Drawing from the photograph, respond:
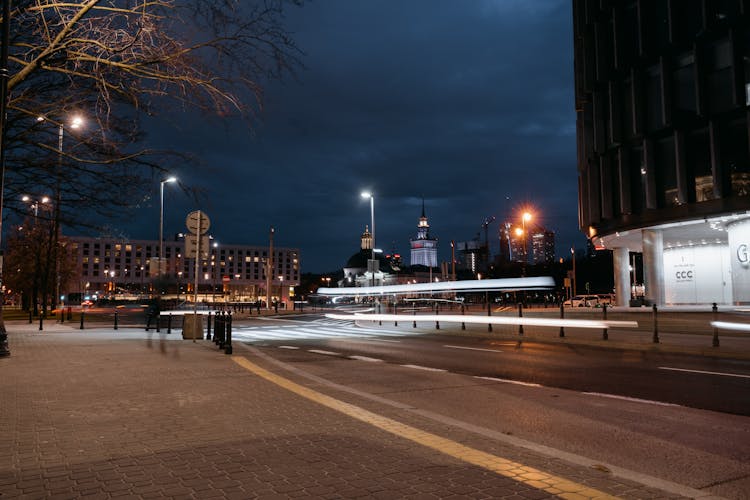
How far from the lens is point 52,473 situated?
15.4ft

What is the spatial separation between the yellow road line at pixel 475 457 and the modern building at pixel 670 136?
32.7 metres

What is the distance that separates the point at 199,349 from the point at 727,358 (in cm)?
1413

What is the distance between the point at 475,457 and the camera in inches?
202

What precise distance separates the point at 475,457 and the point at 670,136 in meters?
36.9

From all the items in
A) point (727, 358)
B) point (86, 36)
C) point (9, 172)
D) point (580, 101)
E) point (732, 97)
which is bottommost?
point (727, 358)

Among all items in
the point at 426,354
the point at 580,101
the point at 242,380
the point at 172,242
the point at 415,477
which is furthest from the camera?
the point at 172,242

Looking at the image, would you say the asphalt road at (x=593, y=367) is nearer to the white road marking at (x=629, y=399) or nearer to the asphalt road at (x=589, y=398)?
the asphalt road at (x=589, y=398)

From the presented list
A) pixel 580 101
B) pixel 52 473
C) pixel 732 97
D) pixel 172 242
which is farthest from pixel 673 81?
pixel 172 242

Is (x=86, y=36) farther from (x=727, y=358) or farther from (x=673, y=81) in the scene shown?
(x=673, y=81)

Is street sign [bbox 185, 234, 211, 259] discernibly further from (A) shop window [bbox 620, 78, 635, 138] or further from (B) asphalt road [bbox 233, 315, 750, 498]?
(A) shop window [bbox 620, 78, 635, 138]

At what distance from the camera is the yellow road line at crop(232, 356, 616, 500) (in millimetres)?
4281

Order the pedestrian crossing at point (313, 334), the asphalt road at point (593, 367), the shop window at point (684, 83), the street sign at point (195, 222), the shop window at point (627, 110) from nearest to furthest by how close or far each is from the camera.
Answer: the asphalt road at point (593, 367) → the street sign at point (195, 222) → the pedestrian crossing at point (313, 334) → the shop window at point (684, 83) → the shop window at point (627, 110)

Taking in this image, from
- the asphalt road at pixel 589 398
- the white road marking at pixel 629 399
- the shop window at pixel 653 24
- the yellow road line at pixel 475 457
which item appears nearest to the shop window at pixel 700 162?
the shop window at pixel 653 24

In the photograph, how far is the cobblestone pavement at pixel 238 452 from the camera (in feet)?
14.1
